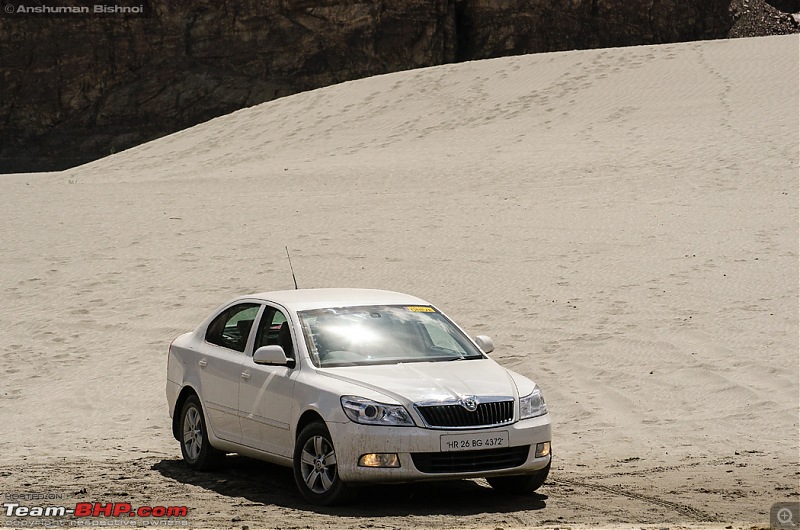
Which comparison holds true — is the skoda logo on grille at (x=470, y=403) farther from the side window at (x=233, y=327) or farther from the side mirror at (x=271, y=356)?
the side window at (x=233, y=327)

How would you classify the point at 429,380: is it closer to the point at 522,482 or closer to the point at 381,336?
the point at 381,336

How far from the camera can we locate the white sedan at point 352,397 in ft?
22.1

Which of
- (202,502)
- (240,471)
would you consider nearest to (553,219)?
(240,471)

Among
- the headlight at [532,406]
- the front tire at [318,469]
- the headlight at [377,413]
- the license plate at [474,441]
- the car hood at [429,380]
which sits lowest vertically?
the front tire at [318,469]

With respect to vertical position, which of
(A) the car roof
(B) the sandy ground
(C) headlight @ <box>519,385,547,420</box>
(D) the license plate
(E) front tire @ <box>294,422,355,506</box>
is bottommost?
(B) the sandy ground

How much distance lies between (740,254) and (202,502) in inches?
462

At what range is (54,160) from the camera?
6719 centimetres

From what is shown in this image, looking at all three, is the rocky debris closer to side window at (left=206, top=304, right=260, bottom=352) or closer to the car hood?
side window at (left=206, top=304, right=260, bottom=352)

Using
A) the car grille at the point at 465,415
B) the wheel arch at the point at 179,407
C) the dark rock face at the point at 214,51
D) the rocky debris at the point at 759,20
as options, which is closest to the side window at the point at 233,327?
the wheel arch at the point at 179,407

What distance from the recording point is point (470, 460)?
6820 mm

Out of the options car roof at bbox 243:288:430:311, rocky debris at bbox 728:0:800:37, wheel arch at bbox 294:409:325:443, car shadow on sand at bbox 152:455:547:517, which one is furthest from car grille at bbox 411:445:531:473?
rocky debris at bbox 728:0:800:37

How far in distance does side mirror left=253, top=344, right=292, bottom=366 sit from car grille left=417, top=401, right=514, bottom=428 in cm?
104

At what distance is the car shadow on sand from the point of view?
692 cm

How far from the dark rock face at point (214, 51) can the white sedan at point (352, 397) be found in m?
61.3
